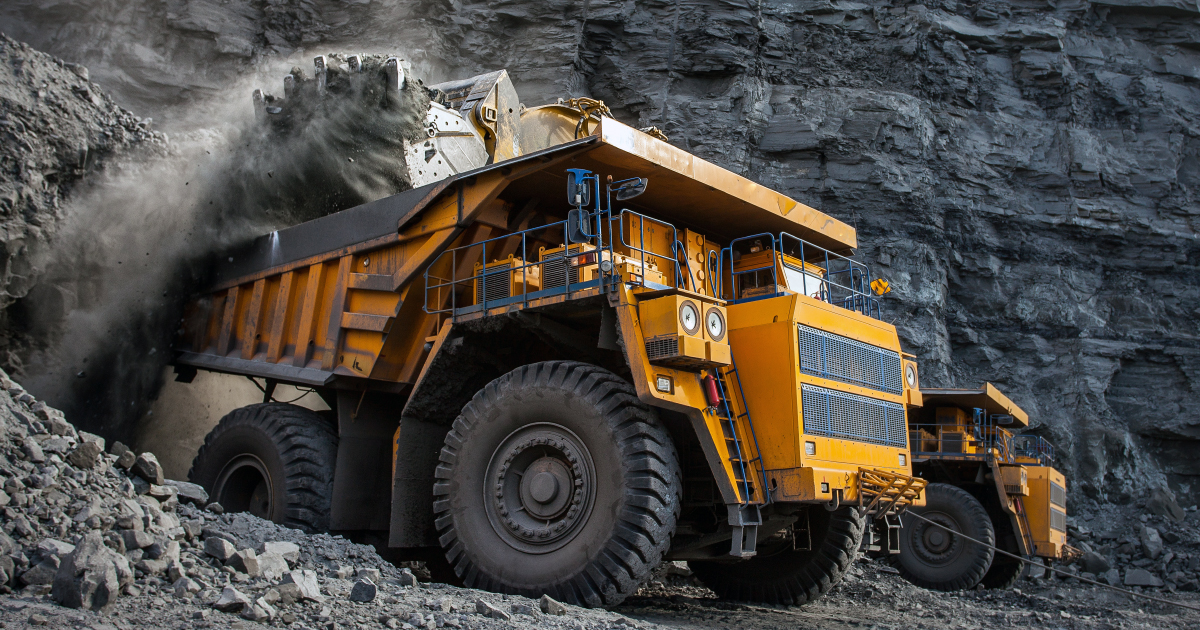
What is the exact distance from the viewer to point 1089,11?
22.2 meters

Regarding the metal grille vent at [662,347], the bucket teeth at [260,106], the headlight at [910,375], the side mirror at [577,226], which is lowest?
the metal grille vent at [662,347]

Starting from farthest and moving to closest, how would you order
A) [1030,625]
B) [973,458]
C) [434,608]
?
[973,458] → [1030,625] → [434,608]

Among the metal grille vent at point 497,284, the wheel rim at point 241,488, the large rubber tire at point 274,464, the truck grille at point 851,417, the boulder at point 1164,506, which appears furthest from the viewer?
the boulder at point 1164,506

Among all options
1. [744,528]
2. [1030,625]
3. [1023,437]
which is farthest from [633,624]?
[1023,437]

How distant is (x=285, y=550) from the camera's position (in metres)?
5.58

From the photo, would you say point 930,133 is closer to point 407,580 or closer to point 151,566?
point 407,580

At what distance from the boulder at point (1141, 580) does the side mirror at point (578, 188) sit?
1354 centimetres

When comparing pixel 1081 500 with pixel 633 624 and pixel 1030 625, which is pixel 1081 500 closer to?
pixel 1030 625

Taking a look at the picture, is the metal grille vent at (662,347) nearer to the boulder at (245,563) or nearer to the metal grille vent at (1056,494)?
the boulder at (245,563)

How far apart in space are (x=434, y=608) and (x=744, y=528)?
79.6 inches

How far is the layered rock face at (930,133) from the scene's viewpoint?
19.4 metres

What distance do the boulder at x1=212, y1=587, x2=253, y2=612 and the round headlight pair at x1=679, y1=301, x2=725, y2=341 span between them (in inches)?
116

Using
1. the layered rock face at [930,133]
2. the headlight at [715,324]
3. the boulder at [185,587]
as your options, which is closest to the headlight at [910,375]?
the headlight at [715,324]

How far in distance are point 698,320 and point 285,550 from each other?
2.94m
